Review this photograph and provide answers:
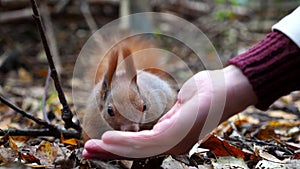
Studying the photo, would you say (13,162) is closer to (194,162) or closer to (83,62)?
(194,162)

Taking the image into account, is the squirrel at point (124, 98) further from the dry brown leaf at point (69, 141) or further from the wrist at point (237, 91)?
the wrist at point (237, 91)

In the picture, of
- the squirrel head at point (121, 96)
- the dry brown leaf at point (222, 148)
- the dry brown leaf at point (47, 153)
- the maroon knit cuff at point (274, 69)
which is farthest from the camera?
the squirrel head at point (121, 96)

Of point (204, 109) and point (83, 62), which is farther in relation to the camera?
point (83, 62)

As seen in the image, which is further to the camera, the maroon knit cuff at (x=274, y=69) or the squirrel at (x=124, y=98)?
the squirrel at (x=124, y=98)

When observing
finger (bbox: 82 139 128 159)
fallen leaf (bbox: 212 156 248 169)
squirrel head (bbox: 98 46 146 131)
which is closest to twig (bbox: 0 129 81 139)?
squirrel head (bbox: 98 46 146 131)

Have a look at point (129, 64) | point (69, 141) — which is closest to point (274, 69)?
point (129, 64)

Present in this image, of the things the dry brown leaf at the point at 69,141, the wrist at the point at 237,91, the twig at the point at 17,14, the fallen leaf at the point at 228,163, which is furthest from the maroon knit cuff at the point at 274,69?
the twig at the point at 17,14

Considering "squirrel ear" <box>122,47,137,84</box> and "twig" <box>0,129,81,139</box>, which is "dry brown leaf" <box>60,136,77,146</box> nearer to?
"twig" <box>0,129,81,139</box>

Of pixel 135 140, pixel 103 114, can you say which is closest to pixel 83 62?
pixel 103 114
